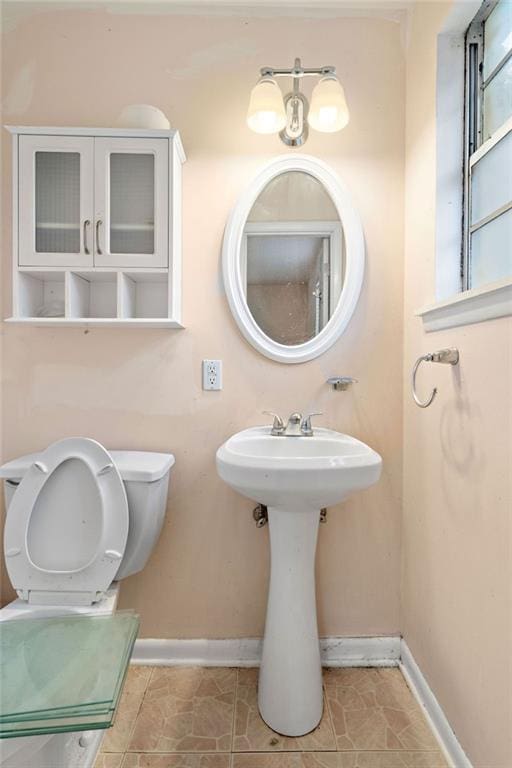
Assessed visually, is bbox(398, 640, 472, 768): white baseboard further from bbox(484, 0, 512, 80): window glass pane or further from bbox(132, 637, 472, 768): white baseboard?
bbox(484, 0, 512, 80): window glass pane

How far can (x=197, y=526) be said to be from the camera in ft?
4.58

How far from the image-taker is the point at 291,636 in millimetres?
1134

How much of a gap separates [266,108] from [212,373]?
35.0 inches

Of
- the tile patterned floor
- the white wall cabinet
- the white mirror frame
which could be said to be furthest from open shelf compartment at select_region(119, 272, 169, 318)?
the tile patterned floor

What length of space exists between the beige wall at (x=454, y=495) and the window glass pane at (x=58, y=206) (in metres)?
1.14

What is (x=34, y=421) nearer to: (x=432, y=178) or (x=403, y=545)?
(x=403, y=545)

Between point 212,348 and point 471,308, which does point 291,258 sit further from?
point 471,308

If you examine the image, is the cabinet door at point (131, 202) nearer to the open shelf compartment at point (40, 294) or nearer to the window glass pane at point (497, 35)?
the open shelf compartment at point (40, 294)

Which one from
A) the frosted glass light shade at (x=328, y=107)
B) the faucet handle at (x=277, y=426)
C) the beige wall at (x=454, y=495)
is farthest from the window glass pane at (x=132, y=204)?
the beige wall at (x=454, y=495)

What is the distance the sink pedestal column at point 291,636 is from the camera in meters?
1.11

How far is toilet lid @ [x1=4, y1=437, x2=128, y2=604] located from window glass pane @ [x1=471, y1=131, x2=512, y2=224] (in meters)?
1.33

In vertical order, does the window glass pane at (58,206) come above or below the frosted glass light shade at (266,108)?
below

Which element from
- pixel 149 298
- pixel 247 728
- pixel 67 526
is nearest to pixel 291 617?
pixel 247 728

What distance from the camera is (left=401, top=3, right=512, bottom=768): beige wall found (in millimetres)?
854
